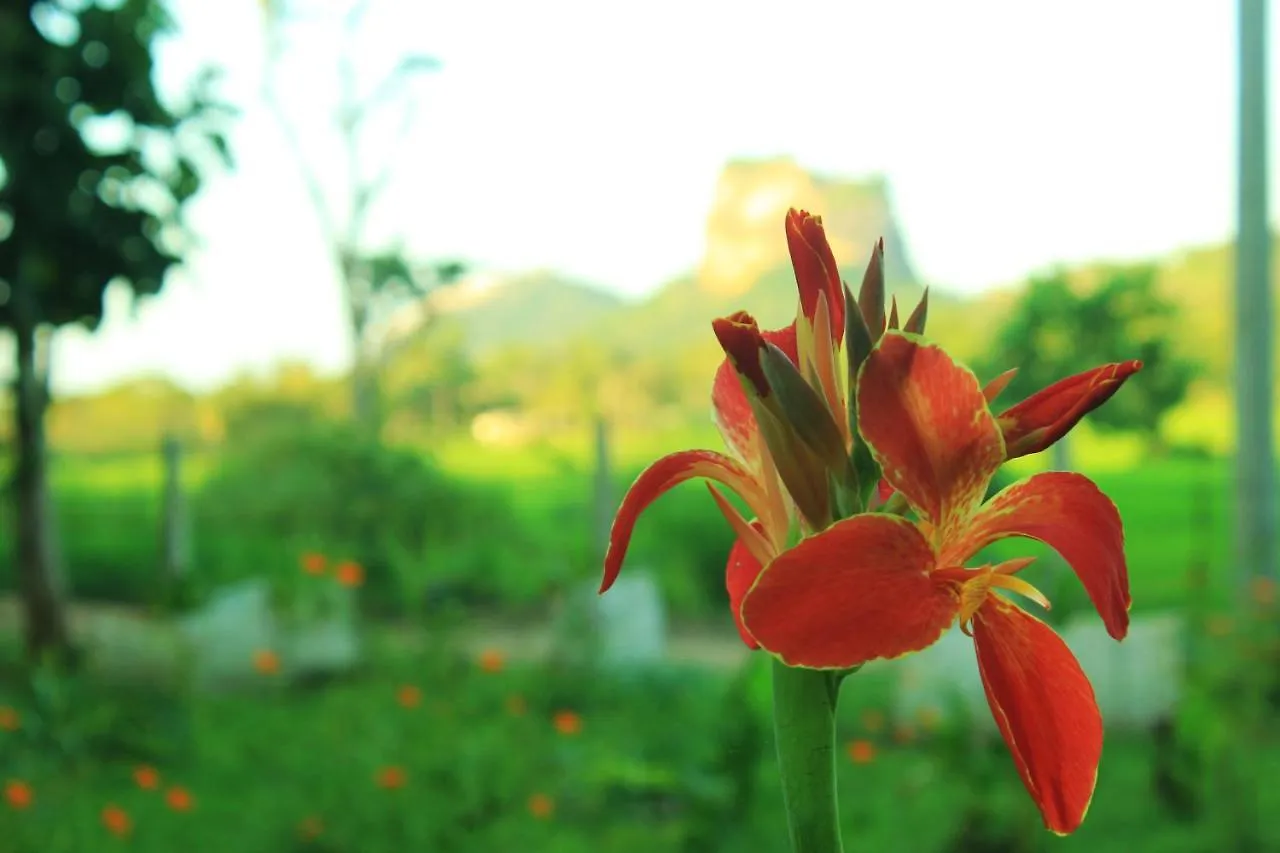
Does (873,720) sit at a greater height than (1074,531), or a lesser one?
lesser

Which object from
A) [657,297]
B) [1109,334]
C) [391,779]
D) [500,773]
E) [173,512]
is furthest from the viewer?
[657,297]

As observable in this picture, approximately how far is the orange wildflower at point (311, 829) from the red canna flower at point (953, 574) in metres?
2.73

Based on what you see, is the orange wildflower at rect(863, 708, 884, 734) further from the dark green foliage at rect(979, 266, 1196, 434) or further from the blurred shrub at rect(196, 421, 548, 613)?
the blurred shrub at rect(196, 421, 548, 613)

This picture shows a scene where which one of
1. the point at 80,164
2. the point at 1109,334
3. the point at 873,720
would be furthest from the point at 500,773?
the point at 1109,334

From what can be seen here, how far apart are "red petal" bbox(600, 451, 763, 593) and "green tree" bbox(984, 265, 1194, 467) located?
18.2ft

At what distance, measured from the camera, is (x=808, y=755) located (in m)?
0.29

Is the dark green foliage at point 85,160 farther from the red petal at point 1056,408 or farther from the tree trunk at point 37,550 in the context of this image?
the red petal at point 1056,408

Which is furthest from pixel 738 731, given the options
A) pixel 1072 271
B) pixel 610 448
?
pixel 1072 271

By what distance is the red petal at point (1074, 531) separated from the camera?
1.03ft

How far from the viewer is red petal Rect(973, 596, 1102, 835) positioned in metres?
0.30

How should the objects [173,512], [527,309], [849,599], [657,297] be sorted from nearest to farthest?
[849,599] < [173,512] < [657,297] < [527,309]

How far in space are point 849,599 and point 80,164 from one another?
483 cm

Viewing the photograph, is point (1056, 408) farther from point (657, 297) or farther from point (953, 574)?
point (657, 297)

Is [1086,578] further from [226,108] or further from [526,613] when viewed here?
[526,613]
